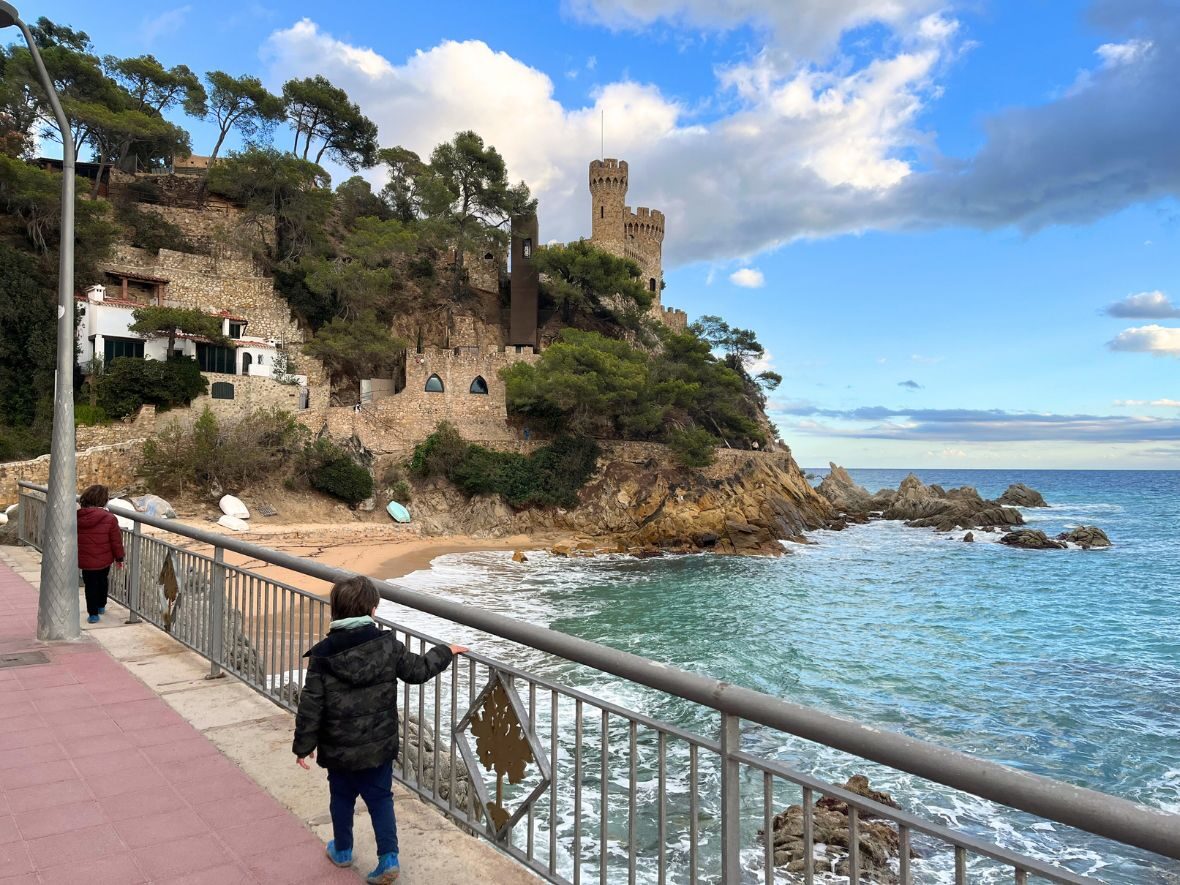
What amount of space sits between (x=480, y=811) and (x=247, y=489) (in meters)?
28.4

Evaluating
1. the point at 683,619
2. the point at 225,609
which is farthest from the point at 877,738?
the point at 683,619

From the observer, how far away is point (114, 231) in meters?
33.8

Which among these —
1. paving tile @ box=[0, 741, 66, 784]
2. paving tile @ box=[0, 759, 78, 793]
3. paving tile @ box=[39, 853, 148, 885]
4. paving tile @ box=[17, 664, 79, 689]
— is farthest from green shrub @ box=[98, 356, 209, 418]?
paving tile @ box=[39, 853, 148, 885]

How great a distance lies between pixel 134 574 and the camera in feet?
25.4

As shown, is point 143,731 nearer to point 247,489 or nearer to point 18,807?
point 18,807

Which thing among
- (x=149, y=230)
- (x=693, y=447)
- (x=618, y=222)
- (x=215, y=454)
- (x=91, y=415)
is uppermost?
(x=618, y=222)

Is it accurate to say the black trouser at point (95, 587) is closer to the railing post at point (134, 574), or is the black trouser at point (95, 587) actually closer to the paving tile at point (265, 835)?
the railing post at point (134, 574)

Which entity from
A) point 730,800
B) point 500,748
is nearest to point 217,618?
point 500,748

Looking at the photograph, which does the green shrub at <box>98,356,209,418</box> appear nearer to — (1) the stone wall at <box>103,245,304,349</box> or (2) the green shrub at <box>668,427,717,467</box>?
(1) the stone wall at <box>103,245,304,349</box>

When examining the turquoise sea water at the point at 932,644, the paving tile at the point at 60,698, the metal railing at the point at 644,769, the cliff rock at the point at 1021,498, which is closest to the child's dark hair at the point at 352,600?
the metal railing at the point at 644,769

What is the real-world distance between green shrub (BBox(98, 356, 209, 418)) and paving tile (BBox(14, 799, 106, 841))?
28.8m

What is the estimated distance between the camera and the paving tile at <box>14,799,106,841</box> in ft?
11.7

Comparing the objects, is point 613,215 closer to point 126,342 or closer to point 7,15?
point 126,342

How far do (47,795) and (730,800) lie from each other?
3733 mm
